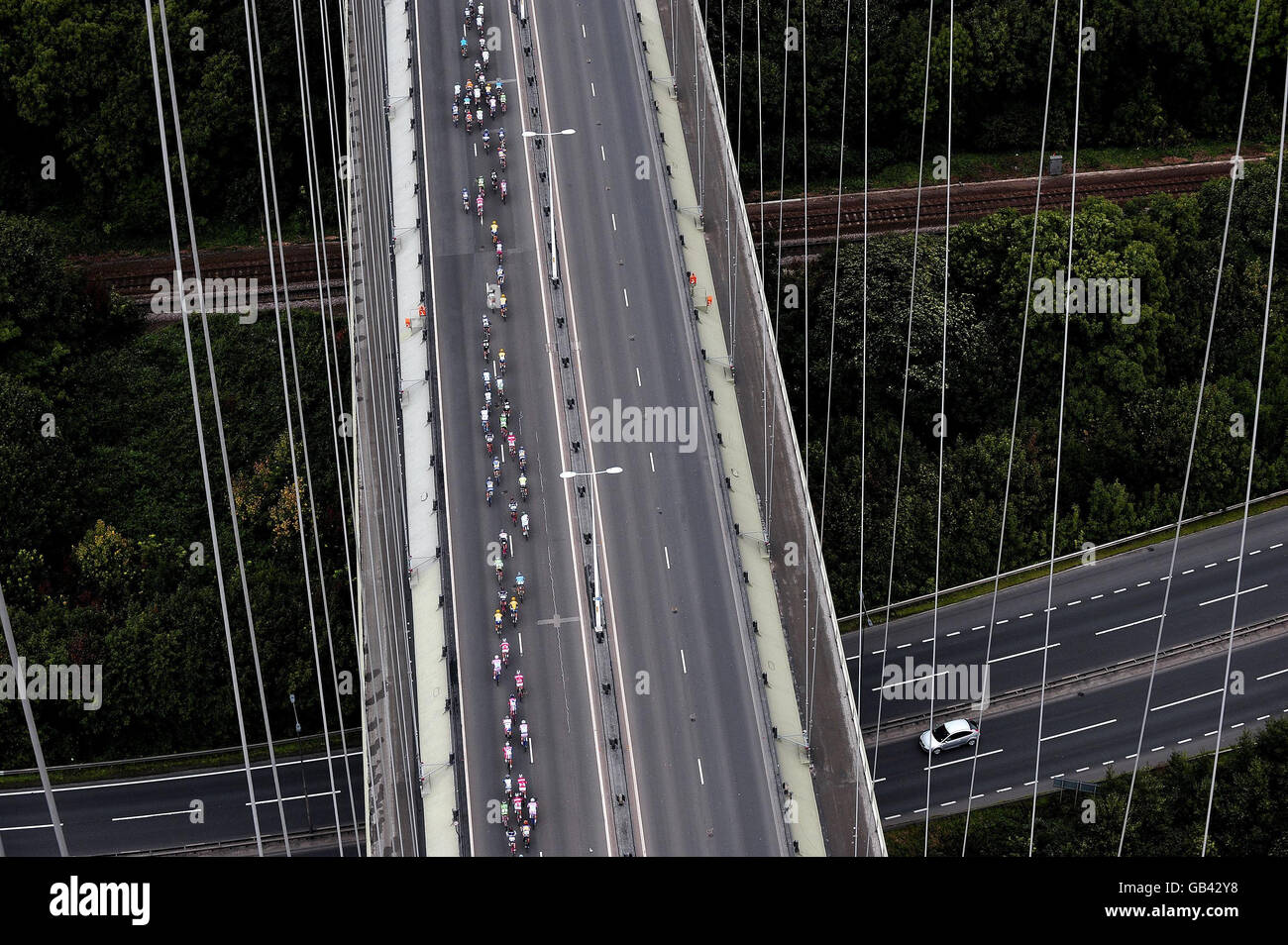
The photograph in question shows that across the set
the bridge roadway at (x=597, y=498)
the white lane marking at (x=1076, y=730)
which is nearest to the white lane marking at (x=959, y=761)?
the white lane marking at (x=1076, y=730)

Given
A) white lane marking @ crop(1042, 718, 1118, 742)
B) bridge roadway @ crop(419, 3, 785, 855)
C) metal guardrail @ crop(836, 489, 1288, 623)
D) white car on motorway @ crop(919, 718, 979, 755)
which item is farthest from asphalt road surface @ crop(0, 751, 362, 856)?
white lane marking @ crop(1042, 718, 1118, 742)

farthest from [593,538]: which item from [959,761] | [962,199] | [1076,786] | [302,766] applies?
[962,199]

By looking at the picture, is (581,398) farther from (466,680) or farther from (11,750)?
(11,750)

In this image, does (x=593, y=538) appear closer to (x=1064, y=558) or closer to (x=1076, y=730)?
(x=1076, y=730)

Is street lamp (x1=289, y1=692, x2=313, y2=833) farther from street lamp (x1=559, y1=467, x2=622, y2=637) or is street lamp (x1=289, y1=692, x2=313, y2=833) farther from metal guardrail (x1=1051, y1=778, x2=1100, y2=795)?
metal guardrail (x1=1051, y1=778, x2=1100, y2=795)

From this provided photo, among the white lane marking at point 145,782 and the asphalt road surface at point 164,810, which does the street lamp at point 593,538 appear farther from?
the white lane marking at point 145,782

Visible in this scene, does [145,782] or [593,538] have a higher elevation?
[593,538]
